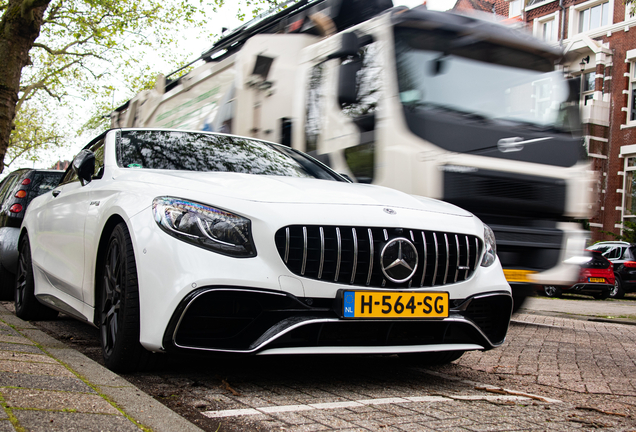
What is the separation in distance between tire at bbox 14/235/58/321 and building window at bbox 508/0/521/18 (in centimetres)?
3100

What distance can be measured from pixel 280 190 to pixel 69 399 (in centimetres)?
152

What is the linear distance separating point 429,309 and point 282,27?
571 centimetres

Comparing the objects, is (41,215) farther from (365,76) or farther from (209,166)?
(365,76)

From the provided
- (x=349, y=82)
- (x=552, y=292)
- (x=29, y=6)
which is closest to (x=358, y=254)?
(x=349, y=82)

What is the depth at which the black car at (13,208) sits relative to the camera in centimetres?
685

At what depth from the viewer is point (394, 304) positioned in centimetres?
338

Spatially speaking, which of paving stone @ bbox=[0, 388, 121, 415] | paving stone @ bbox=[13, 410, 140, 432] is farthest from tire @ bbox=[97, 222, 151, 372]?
paving stone @ bbox=[13, 410, 140, 432]

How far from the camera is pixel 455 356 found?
14.6ft

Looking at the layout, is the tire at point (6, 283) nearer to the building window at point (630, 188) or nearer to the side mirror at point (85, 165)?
the side mirror at point (85, 165)

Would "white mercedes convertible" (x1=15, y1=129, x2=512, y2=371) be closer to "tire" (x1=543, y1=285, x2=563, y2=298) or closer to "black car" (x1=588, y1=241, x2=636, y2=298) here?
"tire" (x1=543, y1=285, x2=563, y2=298)

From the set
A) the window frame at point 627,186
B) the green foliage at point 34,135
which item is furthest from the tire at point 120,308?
the green foliage at point 34,135

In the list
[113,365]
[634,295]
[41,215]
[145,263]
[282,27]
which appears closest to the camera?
[145,263]

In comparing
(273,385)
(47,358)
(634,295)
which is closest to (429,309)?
(273,385)

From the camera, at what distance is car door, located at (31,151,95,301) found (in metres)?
4.39
